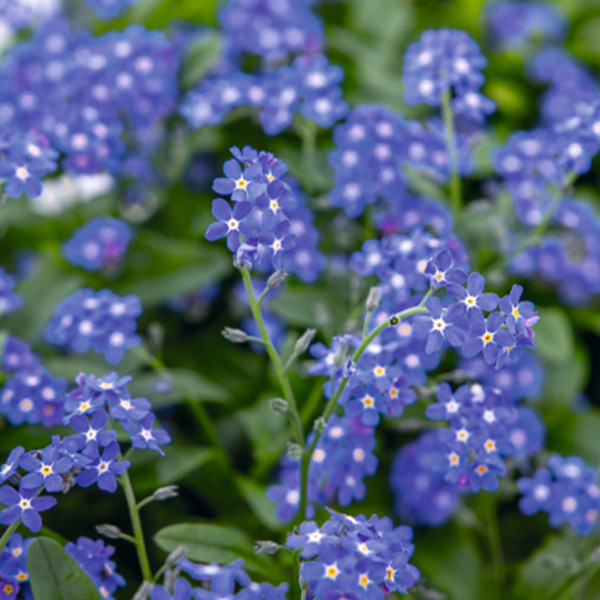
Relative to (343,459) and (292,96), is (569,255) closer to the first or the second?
(292,96)

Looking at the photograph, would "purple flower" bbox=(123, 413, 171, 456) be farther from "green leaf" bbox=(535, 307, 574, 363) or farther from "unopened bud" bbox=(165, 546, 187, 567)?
"green leaf" bbox=(535, 307, 574, 363)

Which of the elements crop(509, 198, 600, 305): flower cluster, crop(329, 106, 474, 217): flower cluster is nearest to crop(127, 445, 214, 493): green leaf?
crop(329, 106, 474, 217): flower cluster

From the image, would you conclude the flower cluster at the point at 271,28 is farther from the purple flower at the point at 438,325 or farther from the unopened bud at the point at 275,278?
the purple flower at the point at 438,325

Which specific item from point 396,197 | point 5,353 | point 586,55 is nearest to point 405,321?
point 396,197

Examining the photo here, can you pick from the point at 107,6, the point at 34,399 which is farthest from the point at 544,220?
the point at 107,6

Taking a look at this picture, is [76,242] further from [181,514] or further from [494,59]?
[494,59]

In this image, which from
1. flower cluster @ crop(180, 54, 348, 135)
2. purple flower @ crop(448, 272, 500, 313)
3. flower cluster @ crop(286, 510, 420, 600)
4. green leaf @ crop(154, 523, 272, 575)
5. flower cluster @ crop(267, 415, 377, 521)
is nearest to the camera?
flower cluster @ crop(286, 510, 420, 600)

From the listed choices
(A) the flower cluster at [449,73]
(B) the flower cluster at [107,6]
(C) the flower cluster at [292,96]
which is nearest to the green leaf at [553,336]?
(A) the flower cluster at [449,73]
